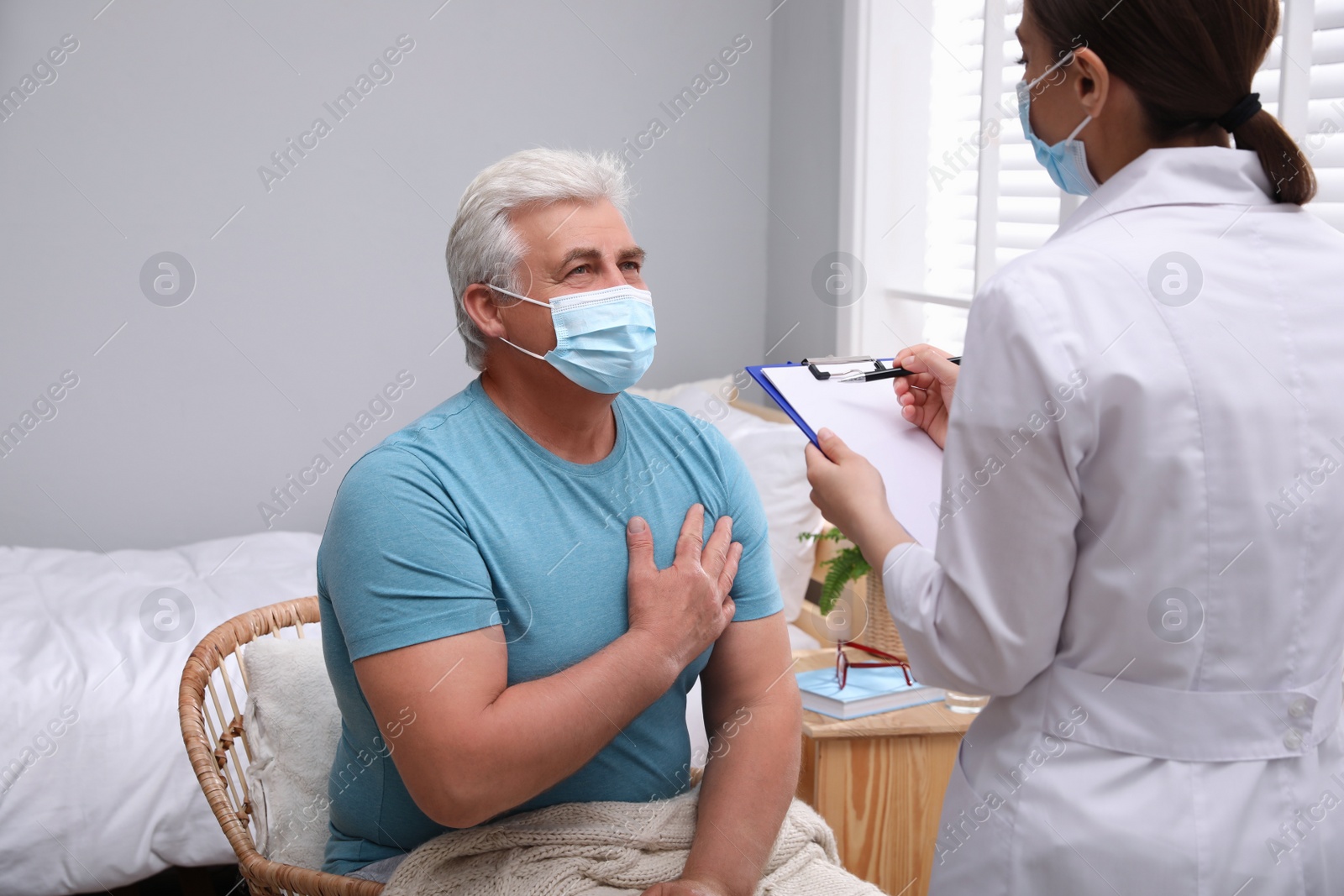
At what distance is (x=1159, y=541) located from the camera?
82 cm

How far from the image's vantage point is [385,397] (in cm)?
367

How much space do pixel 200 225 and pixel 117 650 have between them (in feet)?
5.40

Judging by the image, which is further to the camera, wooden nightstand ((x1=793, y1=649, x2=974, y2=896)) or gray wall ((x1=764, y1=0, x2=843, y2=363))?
gray wall ((x1=764, y1=0, x2=843, y2=363))

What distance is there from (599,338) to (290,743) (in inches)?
29.1

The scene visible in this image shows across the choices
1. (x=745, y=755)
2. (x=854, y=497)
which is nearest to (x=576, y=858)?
(x=745, y=755)

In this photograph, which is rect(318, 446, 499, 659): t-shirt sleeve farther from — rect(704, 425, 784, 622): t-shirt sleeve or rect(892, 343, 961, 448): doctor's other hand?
rect(892, 343, 961, 448): doctor's other hand

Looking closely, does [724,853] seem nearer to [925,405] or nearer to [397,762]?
[397,762]

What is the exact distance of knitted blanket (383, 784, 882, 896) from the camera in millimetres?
1189

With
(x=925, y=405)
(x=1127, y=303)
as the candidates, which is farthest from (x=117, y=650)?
(x=1127, y=303)

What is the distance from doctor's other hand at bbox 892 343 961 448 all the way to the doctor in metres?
0.24

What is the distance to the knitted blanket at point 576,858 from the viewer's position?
3.90ft

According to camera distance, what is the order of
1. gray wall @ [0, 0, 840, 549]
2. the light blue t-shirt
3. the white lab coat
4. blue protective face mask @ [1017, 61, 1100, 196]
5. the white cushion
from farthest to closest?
gray wall @ [0, 0, 840, 549], the white cushion, the light blue t-shirt, blue protective face mask @ [1017, 61, 1100, 196], the white lab coat

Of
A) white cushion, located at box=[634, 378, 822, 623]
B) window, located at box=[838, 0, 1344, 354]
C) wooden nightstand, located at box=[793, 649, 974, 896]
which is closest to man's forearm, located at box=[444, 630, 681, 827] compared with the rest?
wooden nightstand, located at box=[793, 649, 974, 896]

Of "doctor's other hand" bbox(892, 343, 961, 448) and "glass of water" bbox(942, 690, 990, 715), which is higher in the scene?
"doctor's other hand" bbox(892, 343, 961, 448)
